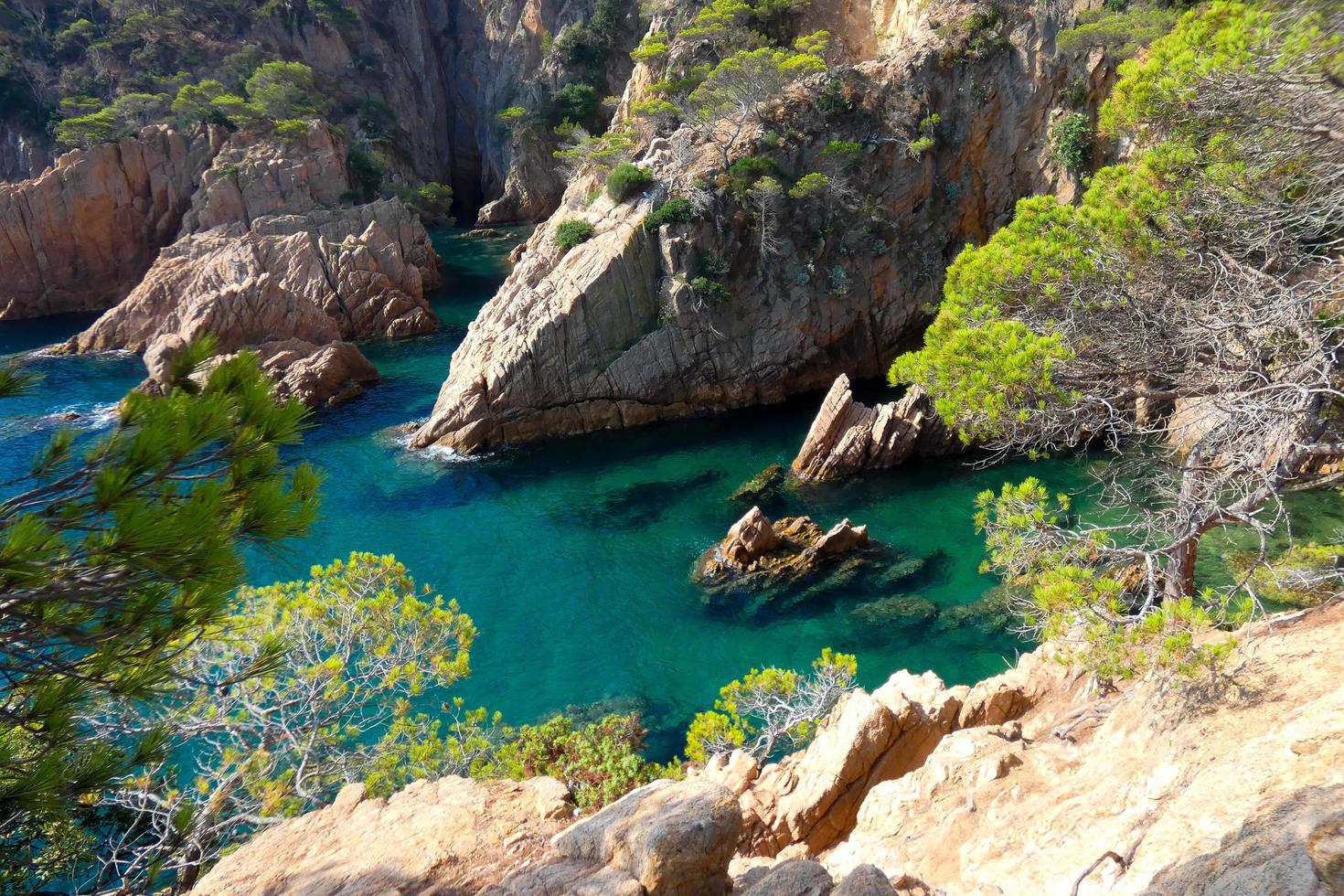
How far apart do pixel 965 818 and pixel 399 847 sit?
5334mm

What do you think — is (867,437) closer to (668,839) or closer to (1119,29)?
(1119,29)

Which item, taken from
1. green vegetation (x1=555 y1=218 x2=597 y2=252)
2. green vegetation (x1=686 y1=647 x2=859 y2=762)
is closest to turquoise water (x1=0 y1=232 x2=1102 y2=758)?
green vegetation (x1=686 y1=647 x2=859 y2=762)

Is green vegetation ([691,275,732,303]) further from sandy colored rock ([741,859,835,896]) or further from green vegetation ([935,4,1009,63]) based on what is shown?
sandy colored rock ([741,859,835,896])

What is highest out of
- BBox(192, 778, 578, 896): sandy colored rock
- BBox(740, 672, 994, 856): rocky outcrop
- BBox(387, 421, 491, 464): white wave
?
BBox(192, 778, 578, 896): sandy colored rock

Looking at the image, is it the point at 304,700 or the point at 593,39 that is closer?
the point at 304,700

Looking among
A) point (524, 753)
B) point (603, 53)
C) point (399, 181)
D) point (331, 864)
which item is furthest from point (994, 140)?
point (399, 181)

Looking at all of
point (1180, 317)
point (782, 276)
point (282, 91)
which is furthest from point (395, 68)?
point (1180, 317)

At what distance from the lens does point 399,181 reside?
5788 centimetres

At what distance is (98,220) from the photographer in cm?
4503

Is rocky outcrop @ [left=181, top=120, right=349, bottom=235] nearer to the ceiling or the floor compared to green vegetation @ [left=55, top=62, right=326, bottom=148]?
nearer to the floor

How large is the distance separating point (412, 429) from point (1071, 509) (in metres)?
22.0

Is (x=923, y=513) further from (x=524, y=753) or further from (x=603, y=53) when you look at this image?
(x=603, y=53)

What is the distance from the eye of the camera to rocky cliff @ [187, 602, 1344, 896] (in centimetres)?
545

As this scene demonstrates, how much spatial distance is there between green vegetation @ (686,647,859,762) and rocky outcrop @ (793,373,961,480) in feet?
37.6
